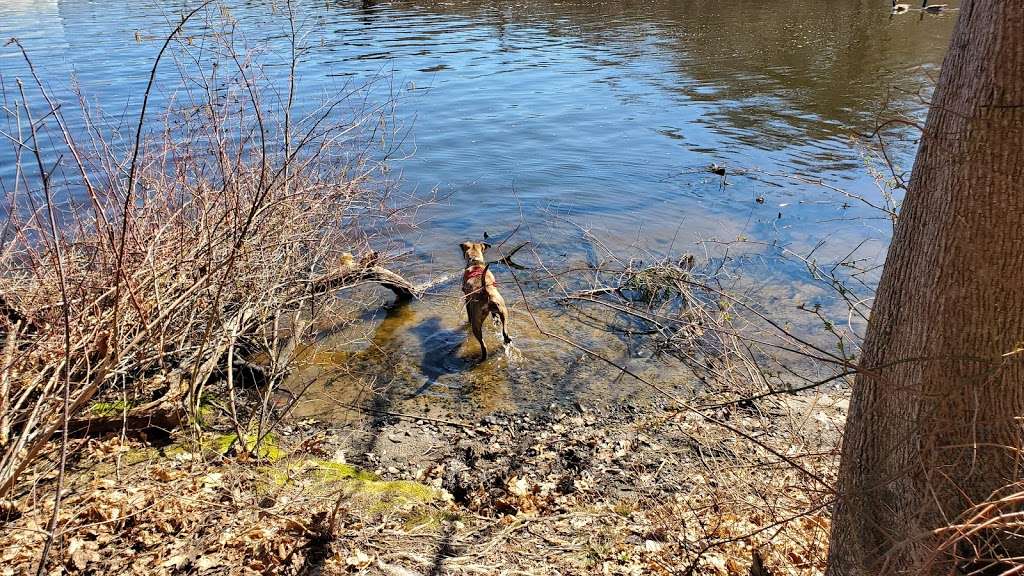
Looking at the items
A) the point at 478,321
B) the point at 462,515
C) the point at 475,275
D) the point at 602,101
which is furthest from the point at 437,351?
the point at 602,101

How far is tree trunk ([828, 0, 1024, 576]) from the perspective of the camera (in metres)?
2.47

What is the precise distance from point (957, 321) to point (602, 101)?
1732cm

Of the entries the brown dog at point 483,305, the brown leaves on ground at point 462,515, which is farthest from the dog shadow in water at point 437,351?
the brown leaves on ground at point 462,515

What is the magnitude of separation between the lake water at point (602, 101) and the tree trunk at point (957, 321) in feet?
1.69

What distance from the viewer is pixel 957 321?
8.63 ft

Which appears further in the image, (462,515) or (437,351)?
(437,351)

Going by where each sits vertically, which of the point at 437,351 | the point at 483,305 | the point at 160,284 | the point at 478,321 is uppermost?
the point at 160,284

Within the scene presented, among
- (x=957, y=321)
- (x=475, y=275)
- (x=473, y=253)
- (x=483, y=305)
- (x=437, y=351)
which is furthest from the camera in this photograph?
(x=473, y=253)

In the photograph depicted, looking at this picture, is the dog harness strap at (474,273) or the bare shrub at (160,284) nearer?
the bare shrub at (160,284)

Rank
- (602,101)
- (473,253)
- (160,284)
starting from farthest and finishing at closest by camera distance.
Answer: (602,101)
(473,253)
(160,284)

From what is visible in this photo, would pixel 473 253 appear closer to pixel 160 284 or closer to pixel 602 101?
pixel 160 284

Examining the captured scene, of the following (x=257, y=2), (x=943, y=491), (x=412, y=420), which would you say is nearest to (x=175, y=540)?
(x=412, y=420)

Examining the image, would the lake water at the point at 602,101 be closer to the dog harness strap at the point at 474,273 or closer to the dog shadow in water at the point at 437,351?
the dog shadow in water at the point at 437,351

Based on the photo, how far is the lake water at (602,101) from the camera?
11.2m
